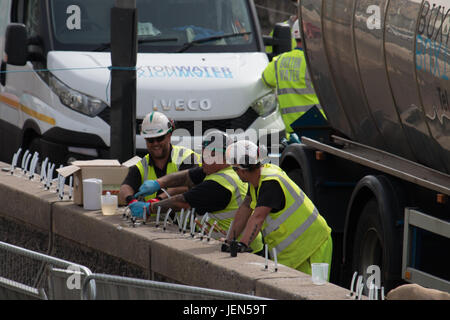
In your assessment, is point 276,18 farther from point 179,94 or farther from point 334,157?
point 334,157

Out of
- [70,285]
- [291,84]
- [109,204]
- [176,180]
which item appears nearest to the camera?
[70,285]

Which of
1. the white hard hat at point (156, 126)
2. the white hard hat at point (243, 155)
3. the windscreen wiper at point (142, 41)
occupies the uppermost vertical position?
the windscreen wiper at point (142, 41)

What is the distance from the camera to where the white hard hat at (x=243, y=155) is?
7188 mm

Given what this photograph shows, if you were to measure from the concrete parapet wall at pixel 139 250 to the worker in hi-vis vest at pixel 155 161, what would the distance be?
0.45m

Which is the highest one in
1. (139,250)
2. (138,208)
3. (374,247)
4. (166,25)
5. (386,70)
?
(386,70)

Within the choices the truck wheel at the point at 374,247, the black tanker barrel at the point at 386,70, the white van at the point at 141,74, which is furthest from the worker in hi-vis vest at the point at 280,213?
the white van at the point at 141,74

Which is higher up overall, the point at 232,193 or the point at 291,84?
the point at 291,84

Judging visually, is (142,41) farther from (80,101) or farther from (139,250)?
(139,250)

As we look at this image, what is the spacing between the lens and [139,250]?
7371 millimetres

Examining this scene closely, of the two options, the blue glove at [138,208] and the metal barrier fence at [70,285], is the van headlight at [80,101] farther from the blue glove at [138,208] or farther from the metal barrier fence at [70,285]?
the metal barrier fence at [70,285]

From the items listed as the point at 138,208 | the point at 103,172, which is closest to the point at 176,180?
the point at 103,172

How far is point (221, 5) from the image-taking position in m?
12.2

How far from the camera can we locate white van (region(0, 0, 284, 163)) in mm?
11344

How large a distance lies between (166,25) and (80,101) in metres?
1.43
